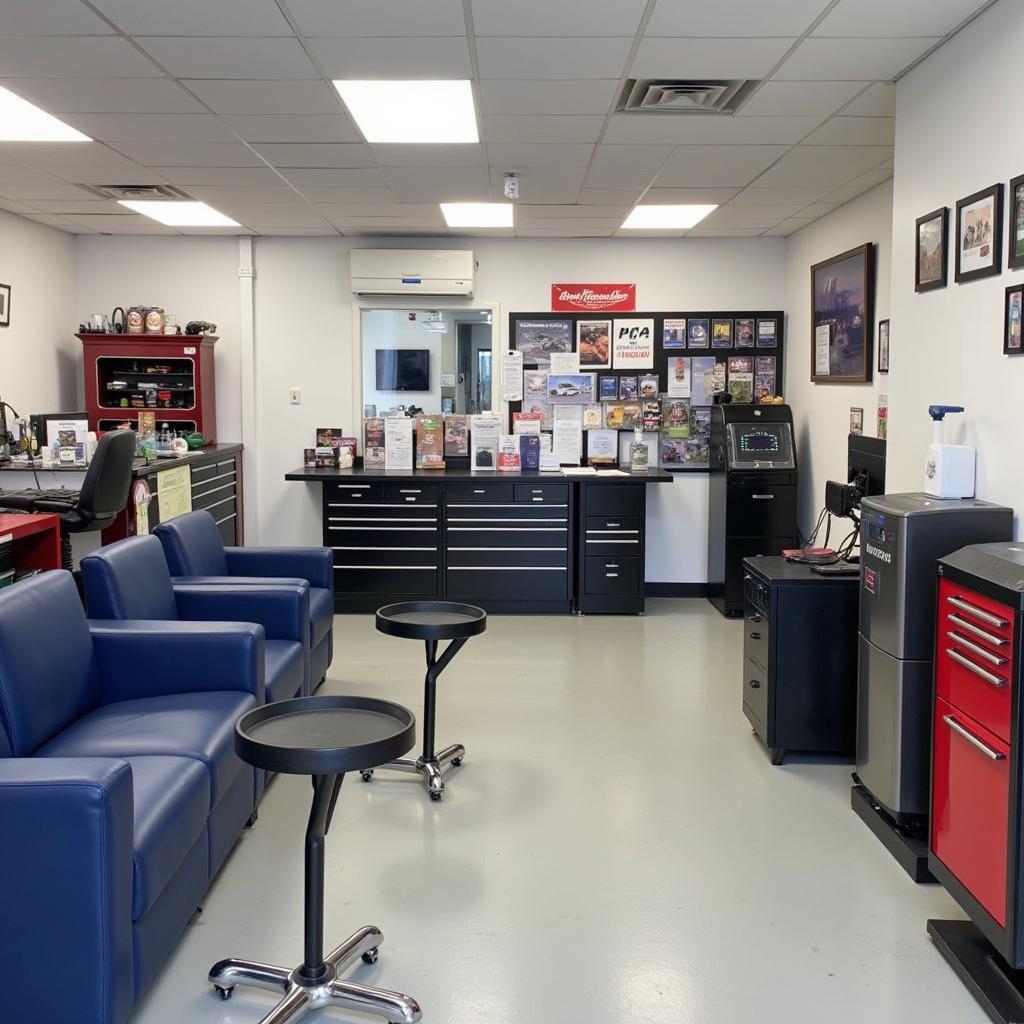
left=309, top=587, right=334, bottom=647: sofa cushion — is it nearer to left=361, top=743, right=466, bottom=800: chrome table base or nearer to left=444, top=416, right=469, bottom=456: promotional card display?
left=361, top=743, right=466, bottom=800: chrome table base

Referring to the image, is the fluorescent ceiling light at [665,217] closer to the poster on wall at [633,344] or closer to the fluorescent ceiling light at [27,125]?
the poster on wall at [633,344]

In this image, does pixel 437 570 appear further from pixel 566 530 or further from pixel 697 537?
pixel 697 537

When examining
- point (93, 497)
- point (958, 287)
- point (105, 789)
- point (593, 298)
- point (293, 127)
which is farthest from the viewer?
point (593, 298)

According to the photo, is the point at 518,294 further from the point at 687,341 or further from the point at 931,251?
the point at 931,251

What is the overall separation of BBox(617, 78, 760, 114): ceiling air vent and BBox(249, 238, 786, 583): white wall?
3.14 meters

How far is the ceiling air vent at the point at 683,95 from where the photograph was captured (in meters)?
3.98

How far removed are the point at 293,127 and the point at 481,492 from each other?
291cm

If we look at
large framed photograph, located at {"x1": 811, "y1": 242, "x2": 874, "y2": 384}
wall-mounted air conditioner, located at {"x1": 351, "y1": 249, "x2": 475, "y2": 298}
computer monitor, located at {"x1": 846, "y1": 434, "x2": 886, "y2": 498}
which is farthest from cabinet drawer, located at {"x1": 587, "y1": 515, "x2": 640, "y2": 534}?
computer monitor, located at {"x1": 846, "y1": 434, "x2": 886, "y2": 498}

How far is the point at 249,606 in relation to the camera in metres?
4.15

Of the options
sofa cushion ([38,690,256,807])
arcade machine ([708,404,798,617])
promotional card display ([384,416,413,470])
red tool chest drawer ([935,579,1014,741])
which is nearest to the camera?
red tool chest drawer ([935,579,1014,741])

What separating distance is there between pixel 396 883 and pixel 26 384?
513 cm

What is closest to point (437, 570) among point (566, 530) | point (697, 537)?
point (566, 530)

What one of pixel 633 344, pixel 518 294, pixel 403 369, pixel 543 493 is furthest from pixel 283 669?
pixel 633 344

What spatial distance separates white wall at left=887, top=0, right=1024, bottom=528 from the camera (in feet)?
10.2
